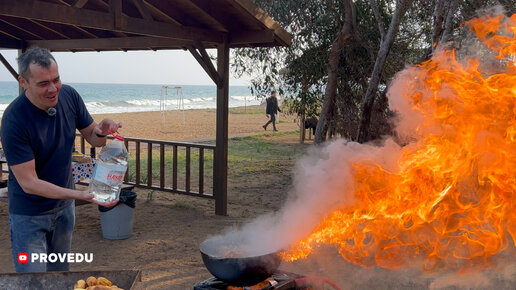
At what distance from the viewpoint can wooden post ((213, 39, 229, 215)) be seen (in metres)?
8.41

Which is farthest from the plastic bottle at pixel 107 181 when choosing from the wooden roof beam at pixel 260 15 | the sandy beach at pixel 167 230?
the wooden roof beam at pixel 260 15

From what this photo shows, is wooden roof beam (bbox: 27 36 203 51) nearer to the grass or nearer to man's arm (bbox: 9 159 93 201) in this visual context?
the grass

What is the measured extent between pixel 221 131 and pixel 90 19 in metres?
3.18

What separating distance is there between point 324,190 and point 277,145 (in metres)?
15.4

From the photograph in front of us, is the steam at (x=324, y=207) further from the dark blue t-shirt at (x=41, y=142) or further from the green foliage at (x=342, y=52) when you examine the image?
the green foliage at (x=342, y=52)

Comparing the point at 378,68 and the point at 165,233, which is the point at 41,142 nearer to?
the point at 165,233

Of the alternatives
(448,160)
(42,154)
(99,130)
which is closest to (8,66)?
(99,130)

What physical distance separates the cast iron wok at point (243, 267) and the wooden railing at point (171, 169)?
527cm

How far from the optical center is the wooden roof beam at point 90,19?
557 cm

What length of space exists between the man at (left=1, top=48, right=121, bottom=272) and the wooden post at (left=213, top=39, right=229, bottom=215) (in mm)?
4686

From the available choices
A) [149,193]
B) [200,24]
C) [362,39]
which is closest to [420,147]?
[200,24]

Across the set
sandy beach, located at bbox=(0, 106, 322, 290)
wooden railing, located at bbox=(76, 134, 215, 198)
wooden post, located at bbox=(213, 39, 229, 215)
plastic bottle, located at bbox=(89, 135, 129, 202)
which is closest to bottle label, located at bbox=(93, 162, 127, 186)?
plastic bottle, located at bbox=(89, 135, 129, 202)

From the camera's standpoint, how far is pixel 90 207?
30.1ft

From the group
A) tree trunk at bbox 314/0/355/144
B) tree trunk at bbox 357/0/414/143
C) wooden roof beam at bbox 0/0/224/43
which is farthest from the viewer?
tree trunk at bbox 314/0/355/144
